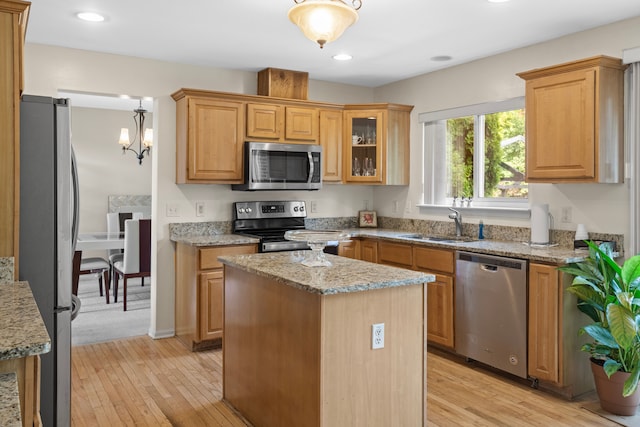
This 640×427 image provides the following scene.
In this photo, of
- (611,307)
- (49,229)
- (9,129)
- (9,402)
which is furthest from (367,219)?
(9,402)

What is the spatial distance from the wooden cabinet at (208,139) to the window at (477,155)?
5.96 feet

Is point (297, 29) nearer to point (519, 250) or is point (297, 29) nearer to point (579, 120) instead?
point (579, 120)

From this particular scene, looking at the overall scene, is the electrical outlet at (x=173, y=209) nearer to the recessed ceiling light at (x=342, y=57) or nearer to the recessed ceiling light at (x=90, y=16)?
the recessed ceiling light at (x=90, y=16)

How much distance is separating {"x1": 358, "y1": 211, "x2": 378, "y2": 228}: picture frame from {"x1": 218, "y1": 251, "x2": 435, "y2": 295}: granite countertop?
254 cm

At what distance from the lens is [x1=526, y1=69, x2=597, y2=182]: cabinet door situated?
325 centimetres

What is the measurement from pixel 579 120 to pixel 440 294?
5.17 feet

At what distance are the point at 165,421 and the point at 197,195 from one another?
2.23 m

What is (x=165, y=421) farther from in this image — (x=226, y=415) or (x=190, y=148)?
(x=190, y=148)

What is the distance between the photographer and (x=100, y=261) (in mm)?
6020

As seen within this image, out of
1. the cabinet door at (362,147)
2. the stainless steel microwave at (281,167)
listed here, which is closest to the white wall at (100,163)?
the stainless steel microwave at (281,167)

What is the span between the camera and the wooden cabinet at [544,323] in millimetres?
3182

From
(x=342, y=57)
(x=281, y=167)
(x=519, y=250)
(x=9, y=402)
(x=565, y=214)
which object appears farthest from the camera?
(x=281, y=167)

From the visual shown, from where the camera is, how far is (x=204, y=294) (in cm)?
409

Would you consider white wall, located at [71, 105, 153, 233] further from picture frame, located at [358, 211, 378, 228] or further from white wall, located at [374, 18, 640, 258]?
white wall, located at [374, 18, 640, 258]
